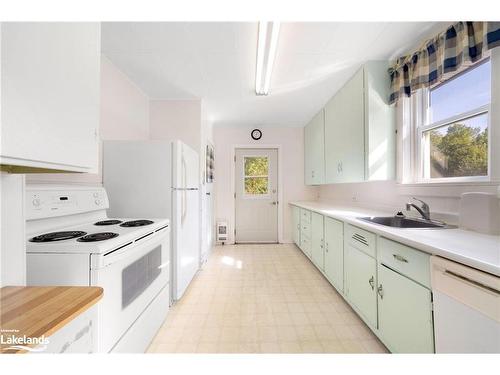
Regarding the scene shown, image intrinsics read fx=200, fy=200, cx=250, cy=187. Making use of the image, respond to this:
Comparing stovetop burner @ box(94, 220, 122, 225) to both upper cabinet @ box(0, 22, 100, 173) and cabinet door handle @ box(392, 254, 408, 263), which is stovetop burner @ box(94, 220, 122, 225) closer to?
upper cabinet @ box(0, 22, 100, 173)

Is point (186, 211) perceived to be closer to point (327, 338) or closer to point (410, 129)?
point (327, 338)

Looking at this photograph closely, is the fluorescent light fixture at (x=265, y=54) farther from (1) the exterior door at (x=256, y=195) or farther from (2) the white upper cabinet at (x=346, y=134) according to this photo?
(1) the exterior door at (x=256, y=195)

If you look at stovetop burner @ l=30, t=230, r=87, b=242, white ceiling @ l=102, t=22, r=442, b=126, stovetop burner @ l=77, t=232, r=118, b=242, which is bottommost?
stovetop burner @ l=77, t=232, r=118, b=242

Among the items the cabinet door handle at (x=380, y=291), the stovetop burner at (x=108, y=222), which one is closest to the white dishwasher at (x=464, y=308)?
the cabinet door handle at (x=380, y=291)

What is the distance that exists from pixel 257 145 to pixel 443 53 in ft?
9.88

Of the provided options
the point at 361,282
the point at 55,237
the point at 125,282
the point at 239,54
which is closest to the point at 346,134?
the point at 239,54

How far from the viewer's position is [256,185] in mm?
4258

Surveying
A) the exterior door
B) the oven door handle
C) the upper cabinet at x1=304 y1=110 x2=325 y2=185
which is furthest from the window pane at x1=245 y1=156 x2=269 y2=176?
the oven door handle

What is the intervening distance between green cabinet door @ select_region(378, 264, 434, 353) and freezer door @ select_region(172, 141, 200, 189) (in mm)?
1837

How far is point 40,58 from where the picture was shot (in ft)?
2.53

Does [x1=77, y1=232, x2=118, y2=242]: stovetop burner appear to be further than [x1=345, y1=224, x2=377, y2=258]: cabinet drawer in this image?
No

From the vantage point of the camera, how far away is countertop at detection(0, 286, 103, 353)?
54cm

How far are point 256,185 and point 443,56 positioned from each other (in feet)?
10.5
